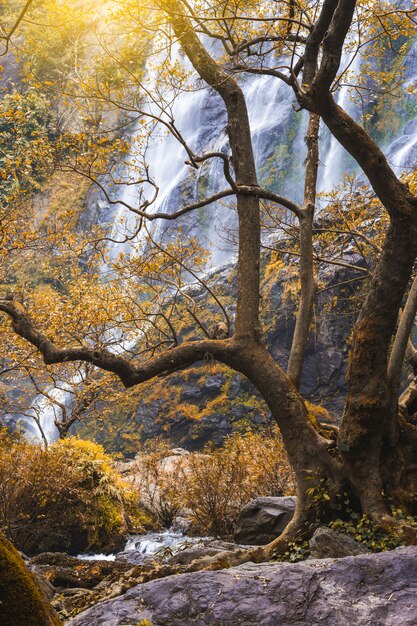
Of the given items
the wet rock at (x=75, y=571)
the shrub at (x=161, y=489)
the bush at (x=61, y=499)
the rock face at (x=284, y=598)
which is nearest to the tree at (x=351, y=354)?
the rock face at (x=284, y=598)

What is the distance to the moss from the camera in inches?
76.0

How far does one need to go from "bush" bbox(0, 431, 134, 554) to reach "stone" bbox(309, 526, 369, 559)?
17.8 feet

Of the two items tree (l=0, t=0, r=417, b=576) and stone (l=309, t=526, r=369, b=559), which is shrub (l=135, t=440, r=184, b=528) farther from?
stone (l=309, t=526, r=369, b=559)

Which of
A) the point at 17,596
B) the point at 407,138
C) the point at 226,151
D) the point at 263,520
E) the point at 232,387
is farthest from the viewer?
the point at 226,151

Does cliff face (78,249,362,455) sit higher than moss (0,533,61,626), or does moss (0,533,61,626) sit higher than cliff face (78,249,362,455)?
cliff face (78,249,362,455)

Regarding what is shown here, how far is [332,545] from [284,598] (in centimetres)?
222

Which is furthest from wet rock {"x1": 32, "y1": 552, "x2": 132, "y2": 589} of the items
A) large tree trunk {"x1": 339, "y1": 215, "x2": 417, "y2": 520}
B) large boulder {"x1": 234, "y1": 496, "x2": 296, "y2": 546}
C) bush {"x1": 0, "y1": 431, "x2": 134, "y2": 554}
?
large tree trunk {"x1": 339, "y1": 215, "x2": 417, "y2": 520}

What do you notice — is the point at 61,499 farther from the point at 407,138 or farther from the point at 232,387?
the point at 407,138

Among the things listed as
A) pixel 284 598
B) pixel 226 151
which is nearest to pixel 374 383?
pixel 284 598

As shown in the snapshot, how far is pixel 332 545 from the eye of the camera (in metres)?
4.68

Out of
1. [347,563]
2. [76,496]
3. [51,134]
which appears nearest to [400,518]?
[347,563]

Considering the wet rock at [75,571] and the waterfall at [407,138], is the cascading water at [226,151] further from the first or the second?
the wet rock at [75,571]

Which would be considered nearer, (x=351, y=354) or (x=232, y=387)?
(x=351, y=354)

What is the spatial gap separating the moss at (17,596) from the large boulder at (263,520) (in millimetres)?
5371
